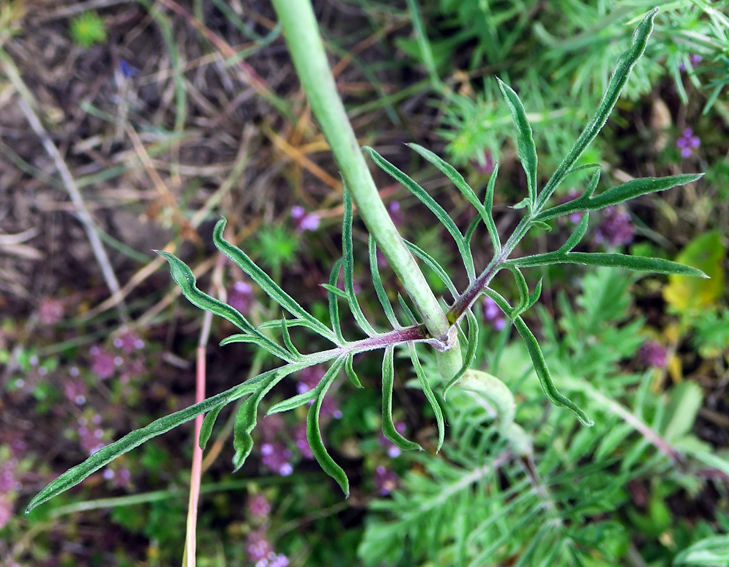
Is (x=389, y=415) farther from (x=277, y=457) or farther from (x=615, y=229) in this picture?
(x=615, y=229)

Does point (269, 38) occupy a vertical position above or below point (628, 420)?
above

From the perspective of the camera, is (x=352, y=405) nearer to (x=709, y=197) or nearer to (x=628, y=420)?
(x=628, y=420)

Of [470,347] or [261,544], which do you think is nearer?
[470,347]

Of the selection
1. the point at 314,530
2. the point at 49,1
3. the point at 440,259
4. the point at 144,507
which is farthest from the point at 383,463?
the point at 49,1

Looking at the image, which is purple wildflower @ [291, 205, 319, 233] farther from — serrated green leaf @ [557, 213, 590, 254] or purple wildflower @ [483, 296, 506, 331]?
serrated green leaf @ [557, 213, 590, 254]

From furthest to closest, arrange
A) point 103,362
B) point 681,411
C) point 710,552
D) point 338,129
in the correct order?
1. point 103,362
2. point 681,411
3. point 710,552
4. point 338,129

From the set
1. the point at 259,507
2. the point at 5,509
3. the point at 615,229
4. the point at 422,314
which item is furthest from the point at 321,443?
the point at 5,509
